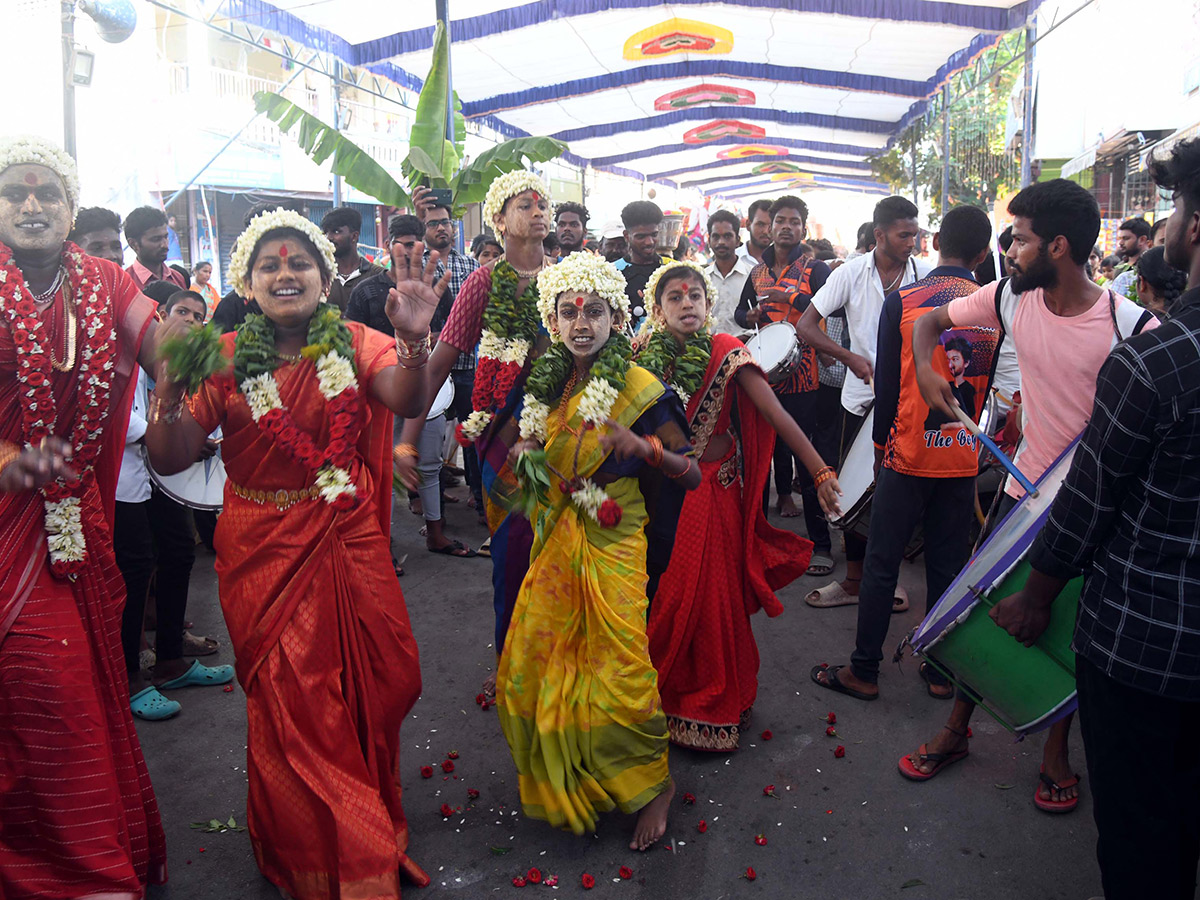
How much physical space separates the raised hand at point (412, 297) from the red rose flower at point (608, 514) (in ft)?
2.95

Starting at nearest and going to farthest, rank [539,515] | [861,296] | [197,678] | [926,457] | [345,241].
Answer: [539,515] → [926,457] → [197,678] → [861,296] → [345,241]

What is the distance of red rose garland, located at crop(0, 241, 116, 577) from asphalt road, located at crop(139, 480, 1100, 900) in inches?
51.0

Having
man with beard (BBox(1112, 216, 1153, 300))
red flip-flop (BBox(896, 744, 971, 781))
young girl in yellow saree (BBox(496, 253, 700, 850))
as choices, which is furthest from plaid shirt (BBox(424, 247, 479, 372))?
man with beard (BBox(1112, 216, 1153, 300))

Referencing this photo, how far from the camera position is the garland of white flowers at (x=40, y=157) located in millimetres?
2873

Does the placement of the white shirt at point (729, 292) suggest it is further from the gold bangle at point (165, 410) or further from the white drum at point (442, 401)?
the gold bangle at point (165, 410)

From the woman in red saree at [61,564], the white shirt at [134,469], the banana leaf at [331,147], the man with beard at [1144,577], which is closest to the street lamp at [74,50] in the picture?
the banana leaf at [331,147]

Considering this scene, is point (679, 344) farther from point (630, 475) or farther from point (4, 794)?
point (4, 794)

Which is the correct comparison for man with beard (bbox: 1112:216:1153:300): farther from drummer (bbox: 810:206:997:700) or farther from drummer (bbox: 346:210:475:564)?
drummer (bbox: 346:210:475:564)

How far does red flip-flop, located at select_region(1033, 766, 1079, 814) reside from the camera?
3.38 metres

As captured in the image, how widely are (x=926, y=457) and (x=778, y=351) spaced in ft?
4.62

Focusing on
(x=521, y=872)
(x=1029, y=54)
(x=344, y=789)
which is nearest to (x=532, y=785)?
(x=521, y=872)

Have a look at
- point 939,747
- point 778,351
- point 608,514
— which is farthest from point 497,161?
point 939,747

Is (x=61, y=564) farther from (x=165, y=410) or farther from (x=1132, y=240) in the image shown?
(x=1132, y=240)

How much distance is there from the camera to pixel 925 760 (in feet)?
12.0
